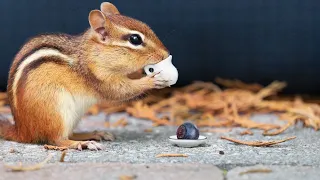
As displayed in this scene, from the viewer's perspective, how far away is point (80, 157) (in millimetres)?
2949

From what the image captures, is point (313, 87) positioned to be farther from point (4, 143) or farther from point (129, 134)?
point (4, 143)

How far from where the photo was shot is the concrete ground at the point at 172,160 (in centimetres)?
253

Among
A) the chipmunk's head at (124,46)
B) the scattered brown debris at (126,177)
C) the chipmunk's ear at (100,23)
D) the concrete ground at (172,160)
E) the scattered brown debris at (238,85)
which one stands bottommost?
the scattered brown debris at (126,177)

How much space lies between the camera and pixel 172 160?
2842 mm

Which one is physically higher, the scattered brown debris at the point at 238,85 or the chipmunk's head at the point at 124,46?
the scattered brown debris at the point at 238,85

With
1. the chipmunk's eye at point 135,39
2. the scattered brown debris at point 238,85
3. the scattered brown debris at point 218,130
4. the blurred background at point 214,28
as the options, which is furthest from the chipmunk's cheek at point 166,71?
the scattered brown debris at point 238,85

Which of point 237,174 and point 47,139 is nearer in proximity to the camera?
point 237,174

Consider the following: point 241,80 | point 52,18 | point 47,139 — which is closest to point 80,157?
point 47,139

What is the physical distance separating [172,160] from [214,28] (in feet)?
5.82

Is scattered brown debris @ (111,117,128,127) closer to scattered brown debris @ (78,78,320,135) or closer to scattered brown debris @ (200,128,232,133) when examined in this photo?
scattered brown debris @ (78,78,320,135)

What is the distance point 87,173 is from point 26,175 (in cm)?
21

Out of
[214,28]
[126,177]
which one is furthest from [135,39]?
[214,28]

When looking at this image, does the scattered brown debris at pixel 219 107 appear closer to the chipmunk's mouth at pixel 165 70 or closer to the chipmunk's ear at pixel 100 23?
the chipmunk's mouth at pixel 165 70

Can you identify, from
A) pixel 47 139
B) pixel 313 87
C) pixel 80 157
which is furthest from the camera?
pixel 313 87
